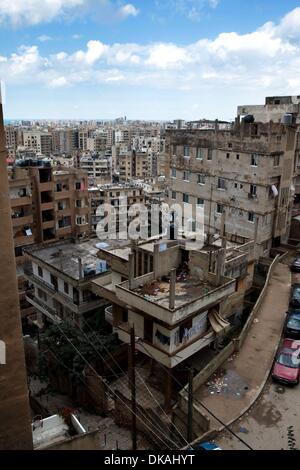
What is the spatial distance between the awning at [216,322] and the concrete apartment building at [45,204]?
2042 cm

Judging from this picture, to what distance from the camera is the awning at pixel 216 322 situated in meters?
18.2

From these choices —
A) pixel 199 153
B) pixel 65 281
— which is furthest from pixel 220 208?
pixel 65 281

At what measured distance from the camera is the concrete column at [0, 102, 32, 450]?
8.91 metres

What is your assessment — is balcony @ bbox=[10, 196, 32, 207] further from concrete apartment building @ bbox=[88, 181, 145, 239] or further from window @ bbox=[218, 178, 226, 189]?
concrete apartment building @ bbox=[88, 181, 145, 239]

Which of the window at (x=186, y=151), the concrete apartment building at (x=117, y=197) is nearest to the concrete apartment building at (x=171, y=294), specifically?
the window at (x=186, y=151)

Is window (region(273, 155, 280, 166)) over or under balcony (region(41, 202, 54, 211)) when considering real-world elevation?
over

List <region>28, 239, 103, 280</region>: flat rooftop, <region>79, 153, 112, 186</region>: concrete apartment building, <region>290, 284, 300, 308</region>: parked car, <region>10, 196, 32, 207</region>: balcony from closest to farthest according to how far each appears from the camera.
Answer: <region>290, 284, 300, 308</region>: parked car → <region>28, 239, 103, 280</region>: flat rooftop → <region>10, 196, 32, 207</region>: balcony → <region>79, 153, 112, 186</region>: concrete apartment building

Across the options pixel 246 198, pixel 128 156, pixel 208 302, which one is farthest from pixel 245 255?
pixel 128 156

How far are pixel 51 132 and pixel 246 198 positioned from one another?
487ft

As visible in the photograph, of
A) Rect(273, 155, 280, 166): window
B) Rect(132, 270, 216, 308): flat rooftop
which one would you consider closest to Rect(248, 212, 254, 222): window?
Rect(273, 155, 280, 166): window

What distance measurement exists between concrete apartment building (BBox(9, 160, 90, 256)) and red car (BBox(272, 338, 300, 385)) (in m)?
23.4

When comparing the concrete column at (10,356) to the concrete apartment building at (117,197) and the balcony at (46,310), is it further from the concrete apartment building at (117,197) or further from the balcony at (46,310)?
the concrete apartment building at (117,197)

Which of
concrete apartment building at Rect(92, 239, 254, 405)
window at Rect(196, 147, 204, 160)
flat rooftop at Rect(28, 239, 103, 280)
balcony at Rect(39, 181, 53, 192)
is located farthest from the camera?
balcony at Rect(39, 181, 53, 192)

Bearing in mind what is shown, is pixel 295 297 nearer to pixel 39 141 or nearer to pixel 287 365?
pixel 287 365
